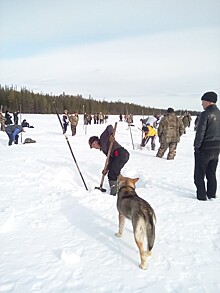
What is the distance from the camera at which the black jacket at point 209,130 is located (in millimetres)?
5367

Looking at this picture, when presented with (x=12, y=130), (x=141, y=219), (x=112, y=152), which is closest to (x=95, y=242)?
(x=141, y=219)

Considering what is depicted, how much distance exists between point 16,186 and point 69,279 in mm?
4014

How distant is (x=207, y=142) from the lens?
5.47m

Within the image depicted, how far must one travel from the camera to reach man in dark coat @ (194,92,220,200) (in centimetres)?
537

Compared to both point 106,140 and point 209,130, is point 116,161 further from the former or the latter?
point 209,130

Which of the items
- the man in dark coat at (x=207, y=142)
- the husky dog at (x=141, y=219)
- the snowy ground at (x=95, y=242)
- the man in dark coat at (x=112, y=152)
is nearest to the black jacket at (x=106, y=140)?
the man in dark coat at (x=112, y=152)

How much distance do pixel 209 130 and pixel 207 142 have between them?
25 cm

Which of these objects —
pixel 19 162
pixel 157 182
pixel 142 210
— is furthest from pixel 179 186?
pixel 19 162

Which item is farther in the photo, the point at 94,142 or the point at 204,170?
the point at 94,142

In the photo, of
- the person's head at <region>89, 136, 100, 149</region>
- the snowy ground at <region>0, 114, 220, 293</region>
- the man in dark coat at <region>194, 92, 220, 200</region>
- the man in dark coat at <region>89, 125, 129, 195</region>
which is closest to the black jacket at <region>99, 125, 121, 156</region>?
the man in dark coat at <region>89, 125, 129, 195</region>

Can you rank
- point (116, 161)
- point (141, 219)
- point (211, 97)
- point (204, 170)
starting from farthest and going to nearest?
point (116, 161) < point (204, 170) < point (211, 97) < point (141, 219)

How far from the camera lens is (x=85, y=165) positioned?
9297 millimetres

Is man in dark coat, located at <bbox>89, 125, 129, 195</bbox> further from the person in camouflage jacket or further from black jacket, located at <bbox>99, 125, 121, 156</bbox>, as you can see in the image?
the person in camouflage jacket

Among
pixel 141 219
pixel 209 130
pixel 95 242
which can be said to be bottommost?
pixel 95 242
